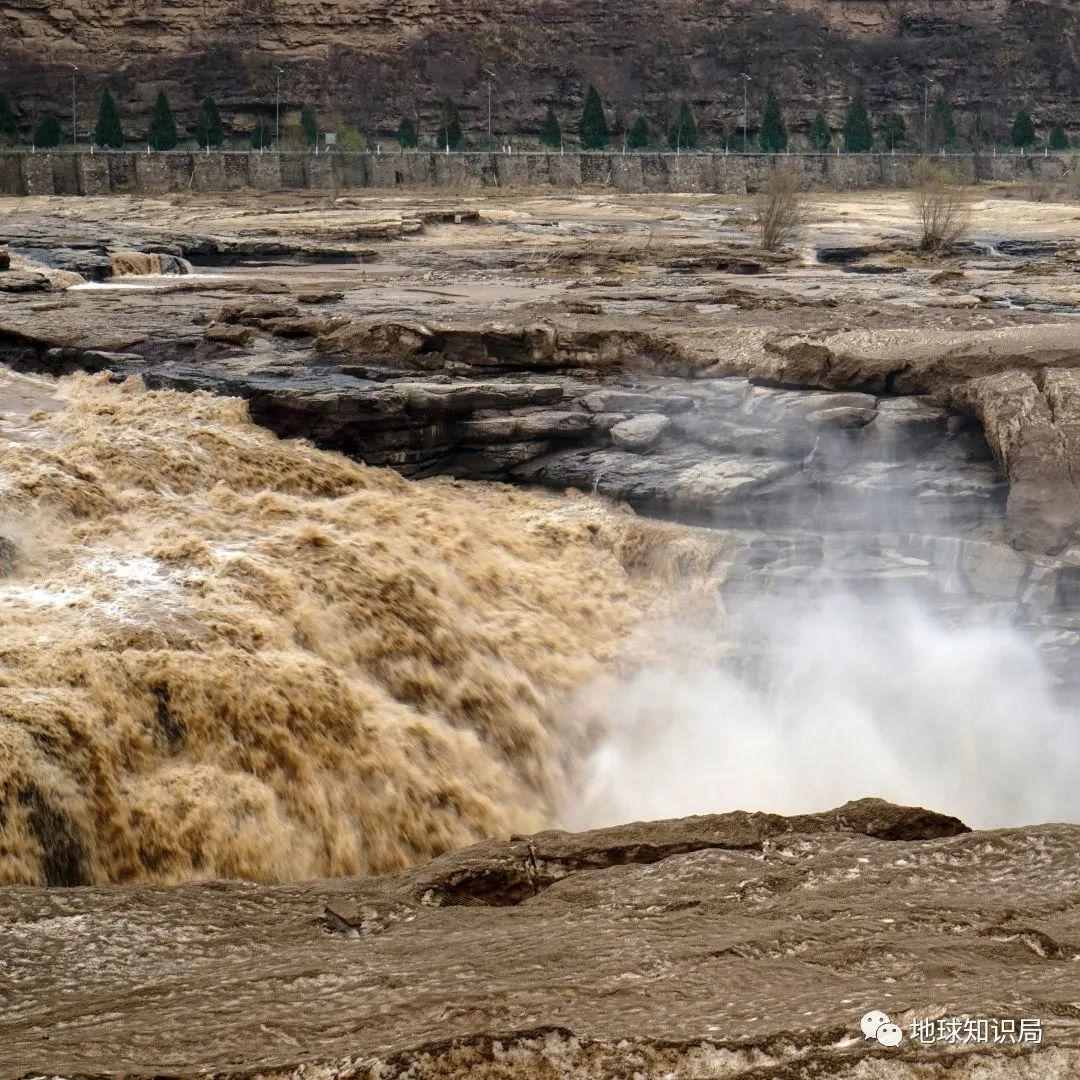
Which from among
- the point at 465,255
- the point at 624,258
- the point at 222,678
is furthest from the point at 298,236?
the point at 222,678

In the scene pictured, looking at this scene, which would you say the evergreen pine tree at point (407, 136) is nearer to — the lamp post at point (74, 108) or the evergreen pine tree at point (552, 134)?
the evergreen pine tree at point (552, 134)

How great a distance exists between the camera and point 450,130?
68875mm

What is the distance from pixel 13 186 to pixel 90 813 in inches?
2081

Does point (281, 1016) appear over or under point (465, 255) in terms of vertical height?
under

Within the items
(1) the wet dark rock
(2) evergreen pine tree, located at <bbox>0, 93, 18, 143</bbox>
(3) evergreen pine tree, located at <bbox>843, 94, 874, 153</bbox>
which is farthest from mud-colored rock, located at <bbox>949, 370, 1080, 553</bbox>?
(3) evergreen pine tree, located at <bbox>843, 94, 874, 153</bbox>

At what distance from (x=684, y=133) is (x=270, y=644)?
65928 mm

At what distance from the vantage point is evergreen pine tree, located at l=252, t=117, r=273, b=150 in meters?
70.0

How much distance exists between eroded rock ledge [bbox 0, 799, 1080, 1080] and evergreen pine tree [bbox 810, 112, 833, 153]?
65.8 m

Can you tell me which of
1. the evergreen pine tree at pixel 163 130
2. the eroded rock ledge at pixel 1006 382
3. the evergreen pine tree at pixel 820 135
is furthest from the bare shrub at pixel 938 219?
the evergreen pine tree at pixel 163 130

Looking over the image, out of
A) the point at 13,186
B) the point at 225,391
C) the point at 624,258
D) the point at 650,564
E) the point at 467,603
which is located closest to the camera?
the point at 467,603

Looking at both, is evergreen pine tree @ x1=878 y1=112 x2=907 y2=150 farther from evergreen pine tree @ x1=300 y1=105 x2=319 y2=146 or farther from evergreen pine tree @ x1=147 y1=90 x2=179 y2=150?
evergreen pine tree @ x1=147 y1=90 x2=179 y2=150

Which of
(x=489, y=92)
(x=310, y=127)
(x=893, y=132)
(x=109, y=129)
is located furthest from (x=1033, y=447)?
(x=893, y=132)

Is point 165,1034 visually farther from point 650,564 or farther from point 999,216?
point 999,216

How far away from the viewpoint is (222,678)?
27.2 ft
